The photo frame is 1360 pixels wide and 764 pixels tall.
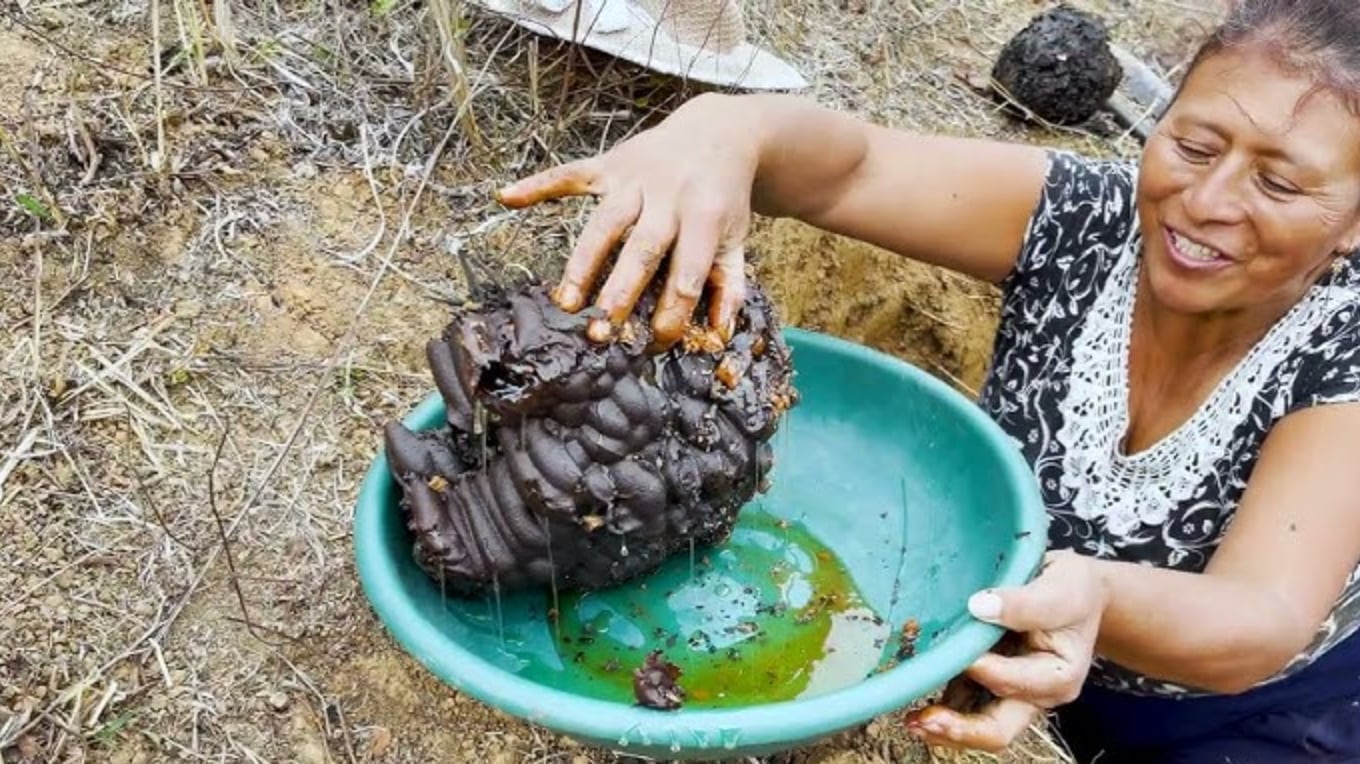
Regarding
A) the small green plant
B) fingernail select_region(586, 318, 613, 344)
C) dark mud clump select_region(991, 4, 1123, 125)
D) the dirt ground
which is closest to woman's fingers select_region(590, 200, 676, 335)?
fingernail select_region(586, 318, 613, 344)

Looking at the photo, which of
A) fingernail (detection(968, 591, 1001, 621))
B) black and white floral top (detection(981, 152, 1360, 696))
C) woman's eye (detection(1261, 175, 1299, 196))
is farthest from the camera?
black and white floral top (detection(981, 152, 1360, 696))

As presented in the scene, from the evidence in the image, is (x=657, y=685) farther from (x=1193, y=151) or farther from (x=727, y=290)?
(x=1193, y=151)

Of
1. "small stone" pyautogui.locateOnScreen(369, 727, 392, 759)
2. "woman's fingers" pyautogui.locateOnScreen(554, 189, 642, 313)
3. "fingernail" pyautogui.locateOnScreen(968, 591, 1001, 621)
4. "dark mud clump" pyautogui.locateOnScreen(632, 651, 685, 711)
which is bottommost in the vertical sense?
"small stone" pyautogui.locateOnScreen(369, 727, 392, 759)

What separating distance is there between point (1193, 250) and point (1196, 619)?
52cm

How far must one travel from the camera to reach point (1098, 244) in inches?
90.0

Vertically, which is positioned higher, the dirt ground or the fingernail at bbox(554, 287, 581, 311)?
the fingernail at bbox(554, 287, 581, 311)

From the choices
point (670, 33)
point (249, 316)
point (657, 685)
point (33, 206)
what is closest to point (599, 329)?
point (657, 685)

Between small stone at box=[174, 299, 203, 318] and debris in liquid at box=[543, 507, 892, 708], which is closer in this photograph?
debris in liquid at box=[543, 507, 892, 708]

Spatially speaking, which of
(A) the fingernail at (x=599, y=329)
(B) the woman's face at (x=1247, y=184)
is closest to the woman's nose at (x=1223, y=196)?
(B) the woman's face at (x=1247, y=184)

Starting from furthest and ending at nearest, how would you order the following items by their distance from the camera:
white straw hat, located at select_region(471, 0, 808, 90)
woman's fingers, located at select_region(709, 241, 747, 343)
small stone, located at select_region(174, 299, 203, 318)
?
white straw hat, located at select_region(471, 0, 808, 90) → small stone, located at select_region(174, 299, 203, 318) → woman's fingers, located at select_region(709, 241, 747, 343)

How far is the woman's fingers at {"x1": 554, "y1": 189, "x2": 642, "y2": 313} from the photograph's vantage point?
162 centimetres

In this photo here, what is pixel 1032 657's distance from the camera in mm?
1678

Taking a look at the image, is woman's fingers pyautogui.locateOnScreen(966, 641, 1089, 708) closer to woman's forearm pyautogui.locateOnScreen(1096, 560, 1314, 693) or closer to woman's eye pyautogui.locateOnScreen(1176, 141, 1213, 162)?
woman's forearm pyautogui.locateOnScreen(1096, 560, 1314, 693)

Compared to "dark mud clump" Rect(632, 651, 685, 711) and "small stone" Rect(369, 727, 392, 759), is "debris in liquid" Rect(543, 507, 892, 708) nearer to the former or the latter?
"dark mud clump" Rect(632, 651, 685, 711)
